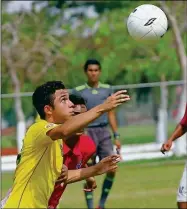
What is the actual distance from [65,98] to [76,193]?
920 centimetres

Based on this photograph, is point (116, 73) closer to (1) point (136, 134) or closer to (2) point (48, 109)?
(1) point (136, 134)

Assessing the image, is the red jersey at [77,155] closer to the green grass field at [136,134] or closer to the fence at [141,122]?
the fence at [141,122]

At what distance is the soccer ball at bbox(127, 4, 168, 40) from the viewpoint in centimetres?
792

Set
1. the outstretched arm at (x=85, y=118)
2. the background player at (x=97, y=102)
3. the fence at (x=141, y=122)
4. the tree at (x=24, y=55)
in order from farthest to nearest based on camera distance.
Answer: the tree at (x=24, y=55)
the fence at (x=141, y=122)
the background player at (x=97, y=102)
the outstretched arm at (x=85, y=118)

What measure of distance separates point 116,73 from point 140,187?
25247 mm

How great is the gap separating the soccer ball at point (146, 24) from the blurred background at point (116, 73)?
457 centimetres

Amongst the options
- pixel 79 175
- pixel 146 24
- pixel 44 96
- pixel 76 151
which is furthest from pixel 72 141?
pixel 44 96

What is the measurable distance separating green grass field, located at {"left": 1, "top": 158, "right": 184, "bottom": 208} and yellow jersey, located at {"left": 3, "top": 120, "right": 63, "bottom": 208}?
6.26m

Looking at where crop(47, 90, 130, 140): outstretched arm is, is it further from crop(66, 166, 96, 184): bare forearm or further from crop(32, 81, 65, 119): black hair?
crop(66, 166, 96, 184): bare forearm

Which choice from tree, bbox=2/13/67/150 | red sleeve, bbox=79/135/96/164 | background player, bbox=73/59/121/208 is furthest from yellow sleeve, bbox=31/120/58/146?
tree, bbox=2/13/67/150

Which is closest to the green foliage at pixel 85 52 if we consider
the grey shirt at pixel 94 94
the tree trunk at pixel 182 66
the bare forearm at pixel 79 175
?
the tree trunk at pixel 182 66

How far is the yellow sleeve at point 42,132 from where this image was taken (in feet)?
19.0

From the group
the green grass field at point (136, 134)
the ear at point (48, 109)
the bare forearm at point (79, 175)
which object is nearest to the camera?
the ear at point (48, 109)

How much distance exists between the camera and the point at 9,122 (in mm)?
A: 24188
